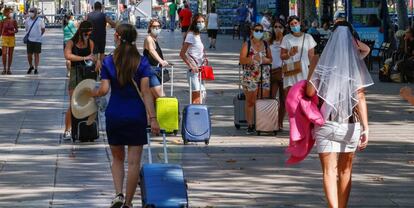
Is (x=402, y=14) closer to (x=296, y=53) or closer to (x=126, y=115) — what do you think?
(x=296, y=53)

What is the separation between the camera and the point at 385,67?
28562 mm

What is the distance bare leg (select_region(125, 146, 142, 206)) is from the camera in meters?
10.4

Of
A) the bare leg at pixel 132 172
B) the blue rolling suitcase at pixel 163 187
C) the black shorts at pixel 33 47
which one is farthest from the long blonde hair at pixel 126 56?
the black shorts at pixel 33 47

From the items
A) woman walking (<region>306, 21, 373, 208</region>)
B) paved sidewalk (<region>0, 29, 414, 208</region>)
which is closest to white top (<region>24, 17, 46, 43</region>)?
paved sidewalk (<region>0, 29, 414, 208</region>)

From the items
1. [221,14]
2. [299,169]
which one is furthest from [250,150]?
[221,14]

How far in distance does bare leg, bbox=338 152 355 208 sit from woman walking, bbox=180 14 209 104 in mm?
8331

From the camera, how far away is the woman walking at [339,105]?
960cm

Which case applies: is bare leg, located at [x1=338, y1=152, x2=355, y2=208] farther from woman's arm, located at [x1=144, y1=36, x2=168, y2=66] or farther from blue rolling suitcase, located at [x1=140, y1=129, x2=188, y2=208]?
woman's arm, located at [x1=144, y1=36, x2=168, y2=66]

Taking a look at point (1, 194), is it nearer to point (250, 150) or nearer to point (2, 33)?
point (250, 150)

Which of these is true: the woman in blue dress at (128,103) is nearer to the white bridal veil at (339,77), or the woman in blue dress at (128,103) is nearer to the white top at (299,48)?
the white bridal veil at (339,77)

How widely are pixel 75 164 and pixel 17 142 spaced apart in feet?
8.58

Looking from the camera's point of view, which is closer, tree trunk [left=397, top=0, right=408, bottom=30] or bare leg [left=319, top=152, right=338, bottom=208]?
bare leg [left=319, top=152, right=338, bottom=208]

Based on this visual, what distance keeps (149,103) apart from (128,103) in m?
0.19

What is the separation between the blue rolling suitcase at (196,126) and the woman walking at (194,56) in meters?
1.83
